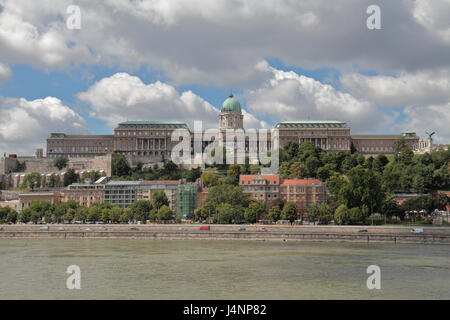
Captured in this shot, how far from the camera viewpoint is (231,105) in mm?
140125

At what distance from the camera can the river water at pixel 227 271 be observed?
29.9m

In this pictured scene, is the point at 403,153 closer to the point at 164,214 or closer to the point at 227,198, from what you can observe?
the point at 227,198

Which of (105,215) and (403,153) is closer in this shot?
(105,215)

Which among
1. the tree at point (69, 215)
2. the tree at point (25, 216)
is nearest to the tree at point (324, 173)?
the tree at point (69, 215)

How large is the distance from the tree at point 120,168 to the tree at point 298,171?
35.5 m

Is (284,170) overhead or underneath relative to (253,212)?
overhead

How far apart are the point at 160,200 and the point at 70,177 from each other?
3859cm

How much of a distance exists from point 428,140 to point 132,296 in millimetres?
104623

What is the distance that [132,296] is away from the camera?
29.1 meters

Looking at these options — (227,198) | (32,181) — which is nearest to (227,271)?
(227,198)

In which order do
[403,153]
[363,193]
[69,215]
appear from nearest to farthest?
[363,193]
[69,215]
[403,153]

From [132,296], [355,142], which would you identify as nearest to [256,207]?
[132,296]

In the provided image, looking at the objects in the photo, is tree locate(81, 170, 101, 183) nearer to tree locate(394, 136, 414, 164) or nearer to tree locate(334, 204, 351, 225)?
tree locate(334, 204, 351, 225)
